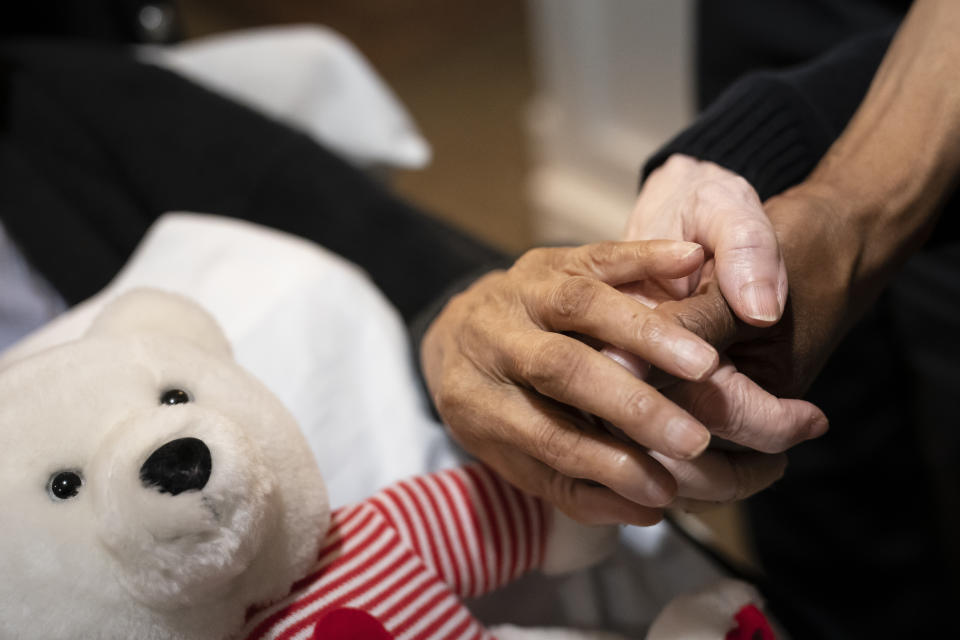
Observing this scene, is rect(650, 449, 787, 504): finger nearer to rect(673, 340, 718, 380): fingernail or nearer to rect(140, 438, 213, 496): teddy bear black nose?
rect(673, 340, 718, 380): fingernail

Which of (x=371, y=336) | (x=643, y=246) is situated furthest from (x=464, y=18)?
(x=643, y=246)

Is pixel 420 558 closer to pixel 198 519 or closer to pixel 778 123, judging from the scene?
pixel 198 519

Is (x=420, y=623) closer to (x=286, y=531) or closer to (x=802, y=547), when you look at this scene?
(x=286, y=531)

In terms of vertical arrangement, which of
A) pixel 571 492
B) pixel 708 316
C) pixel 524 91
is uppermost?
pixel 708 316

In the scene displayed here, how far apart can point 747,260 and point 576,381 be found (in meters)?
0.13

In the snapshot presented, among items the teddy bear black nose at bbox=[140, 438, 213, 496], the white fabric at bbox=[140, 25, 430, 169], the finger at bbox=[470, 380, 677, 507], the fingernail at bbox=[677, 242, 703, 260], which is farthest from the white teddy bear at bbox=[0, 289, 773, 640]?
the white fabric at bbox=[140, 25, 430, 169]

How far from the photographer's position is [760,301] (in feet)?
1.54

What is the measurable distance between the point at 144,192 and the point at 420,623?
601 millimetres

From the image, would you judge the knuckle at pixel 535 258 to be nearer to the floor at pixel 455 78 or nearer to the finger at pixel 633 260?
the finger at pixel 633 260

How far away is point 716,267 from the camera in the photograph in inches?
19.4

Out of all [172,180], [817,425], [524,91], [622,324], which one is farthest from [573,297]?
[524,91]

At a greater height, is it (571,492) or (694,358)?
(694,358)

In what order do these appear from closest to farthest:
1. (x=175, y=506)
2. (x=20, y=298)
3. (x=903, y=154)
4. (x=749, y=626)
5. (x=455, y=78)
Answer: (x=175, y=506) < (x=749, y=626) < (x=903, y=154) < (x=20, y=298) < (x=455, y=78)

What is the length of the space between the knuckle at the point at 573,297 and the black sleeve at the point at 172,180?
1.10 feet
